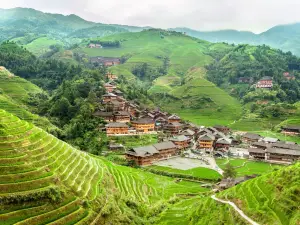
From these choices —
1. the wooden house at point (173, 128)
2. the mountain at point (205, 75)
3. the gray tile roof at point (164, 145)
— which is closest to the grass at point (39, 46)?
the mountain at point (205, 75)

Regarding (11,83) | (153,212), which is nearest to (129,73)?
(11,83)

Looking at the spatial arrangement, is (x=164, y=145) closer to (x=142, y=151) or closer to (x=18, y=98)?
(x=142, y=151)

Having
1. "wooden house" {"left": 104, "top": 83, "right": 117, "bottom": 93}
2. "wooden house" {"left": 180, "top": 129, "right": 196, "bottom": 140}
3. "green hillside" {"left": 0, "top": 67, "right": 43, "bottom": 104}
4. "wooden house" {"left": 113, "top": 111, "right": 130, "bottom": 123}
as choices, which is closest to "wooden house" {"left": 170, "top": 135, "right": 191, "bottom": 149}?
"wooden house" {"left": 180, "top": 129, "right": 196, "bottom": 140}

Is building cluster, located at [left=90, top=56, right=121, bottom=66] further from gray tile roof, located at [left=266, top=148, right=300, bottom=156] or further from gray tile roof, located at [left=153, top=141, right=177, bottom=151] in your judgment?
gray tile roof, located at [left=266, top=148, right=300, bottom=156]

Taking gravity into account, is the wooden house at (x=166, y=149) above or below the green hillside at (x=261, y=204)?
below

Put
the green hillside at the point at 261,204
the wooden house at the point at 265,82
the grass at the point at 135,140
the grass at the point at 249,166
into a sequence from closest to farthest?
1. the green hillside at the point at 261,204
2. the grass at the point at 249,166
3. the grass at the point at 135,140
4. the wooden house at the point at 265,82

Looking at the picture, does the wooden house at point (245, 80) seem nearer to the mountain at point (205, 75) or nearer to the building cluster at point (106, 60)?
the mountain at point (205, 75)

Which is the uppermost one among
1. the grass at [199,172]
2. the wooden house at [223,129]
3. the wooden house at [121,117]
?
the wooden house at [121,117]
